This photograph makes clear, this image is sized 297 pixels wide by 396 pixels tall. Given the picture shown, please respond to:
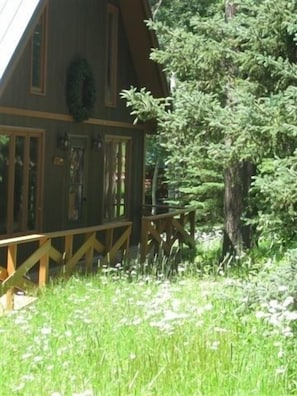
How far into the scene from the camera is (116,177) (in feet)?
50.0

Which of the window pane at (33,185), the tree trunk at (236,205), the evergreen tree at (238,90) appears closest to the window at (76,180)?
the window pane at (33,185)

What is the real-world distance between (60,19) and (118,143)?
3.41 meters

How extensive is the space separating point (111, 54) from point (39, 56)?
2677 millimetres

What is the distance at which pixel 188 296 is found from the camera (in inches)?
284

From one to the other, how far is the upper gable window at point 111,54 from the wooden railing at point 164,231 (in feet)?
8.16

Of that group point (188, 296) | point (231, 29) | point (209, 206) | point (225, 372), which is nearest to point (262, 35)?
point (231, 29)

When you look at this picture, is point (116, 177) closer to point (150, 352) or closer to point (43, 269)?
point (43, 269)

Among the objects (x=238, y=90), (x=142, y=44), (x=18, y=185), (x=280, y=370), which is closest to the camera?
(x=280, y=370)

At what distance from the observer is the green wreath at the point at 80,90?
12.8m

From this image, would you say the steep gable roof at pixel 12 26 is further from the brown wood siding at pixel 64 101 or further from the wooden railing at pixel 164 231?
the wooden railing at pixel 164 231

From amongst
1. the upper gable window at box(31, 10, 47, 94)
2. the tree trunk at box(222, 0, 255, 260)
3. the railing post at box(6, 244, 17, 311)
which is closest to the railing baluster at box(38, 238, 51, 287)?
the railing post at box(6, 244, 17, 311)

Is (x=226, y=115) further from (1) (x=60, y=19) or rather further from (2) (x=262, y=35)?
(1) (x=60, y=19)

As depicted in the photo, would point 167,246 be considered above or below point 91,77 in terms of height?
below

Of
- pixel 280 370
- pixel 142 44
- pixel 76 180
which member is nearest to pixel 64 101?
pixel 76 180
